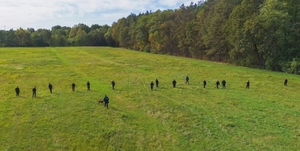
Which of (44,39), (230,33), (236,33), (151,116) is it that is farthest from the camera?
(44,39)

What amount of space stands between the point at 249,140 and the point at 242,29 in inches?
1732

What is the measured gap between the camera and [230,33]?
67938mm

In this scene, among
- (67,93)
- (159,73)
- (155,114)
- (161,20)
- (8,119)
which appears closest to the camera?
(8,119)

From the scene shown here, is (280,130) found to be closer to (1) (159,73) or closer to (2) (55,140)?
(2) (55,140)

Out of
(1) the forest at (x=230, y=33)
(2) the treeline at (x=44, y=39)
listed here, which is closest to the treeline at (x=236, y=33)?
(1) the forest at (x=230, y=33)

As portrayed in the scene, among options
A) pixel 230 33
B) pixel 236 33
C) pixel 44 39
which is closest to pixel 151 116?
pixel 236 33

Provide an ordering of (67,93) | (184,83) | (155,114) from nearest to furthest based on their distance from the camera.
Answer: (155,114)
(67,93)
(184,83)

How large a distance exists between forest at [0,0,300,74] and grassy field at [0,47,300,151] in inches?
539

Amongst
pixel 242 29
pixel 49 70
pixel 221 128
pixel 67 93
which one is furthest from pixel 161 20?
pixel 221 128

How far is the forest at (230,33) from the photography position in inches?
2249

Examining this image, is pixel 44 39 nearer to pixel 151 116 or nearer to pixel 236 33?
pixel 236 33

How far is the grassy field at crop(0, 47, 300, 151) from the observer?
2375 cm

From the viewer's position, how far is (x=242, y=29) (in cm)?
6181

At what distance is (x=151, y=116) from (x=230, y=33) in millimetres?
46573
